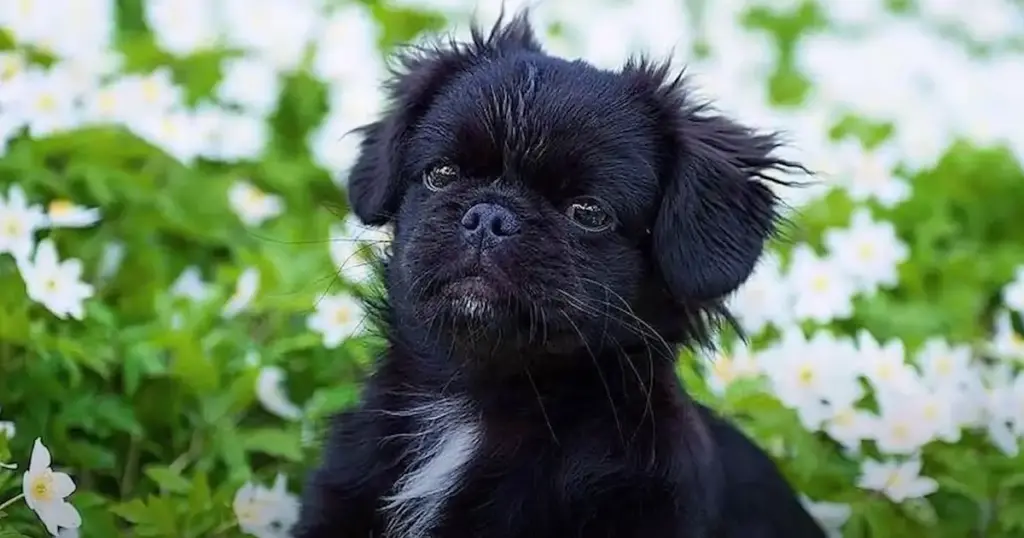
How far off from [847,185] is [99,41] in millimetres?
2136

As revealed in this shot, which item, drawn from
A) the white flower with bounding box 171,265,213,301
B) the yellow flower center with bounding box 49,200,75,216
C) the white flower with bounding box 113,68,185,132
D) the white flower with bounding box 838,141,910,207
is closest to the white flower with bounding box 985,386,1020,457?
the white flower with bounding box 838,141,910,207

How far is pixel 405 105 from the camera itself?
2.64 metres

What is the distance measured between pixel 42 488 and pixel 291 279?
1170mm

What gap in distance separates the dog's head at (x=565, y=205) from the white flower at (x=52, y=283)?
694mm

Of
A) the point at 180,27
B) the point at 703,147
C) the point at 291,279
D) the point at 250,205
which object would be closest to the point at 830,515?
the point at 703,147

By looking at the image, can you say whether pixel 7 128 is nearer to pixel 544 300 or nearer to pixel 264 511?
pixel 264 511

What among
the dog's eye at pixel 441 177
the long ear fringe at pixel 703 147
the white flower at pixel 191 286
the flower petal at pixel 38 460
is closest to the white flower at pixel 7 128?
the white flower at pixel 191 286

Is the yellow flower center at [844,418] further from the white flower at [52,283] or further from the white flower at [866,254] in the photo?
the white flower at [52,283]

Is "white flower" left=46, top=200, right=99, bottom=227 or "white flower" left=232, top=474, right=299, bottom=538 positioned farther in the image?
"white flower" left=46, top=200, right=99, bottom=227

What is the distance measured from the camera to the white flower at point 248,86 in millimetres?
4246

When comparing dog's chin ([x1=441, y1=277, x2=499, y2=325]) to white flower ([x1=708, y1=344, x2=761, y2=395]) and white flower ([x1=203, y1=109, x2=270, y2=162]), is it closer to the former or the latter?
white flower ([x1=708, y1=344, x2=761, y2=395])

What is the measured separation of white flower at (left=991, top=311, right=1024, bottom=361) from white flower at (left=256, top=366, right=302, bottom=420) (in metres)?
1.63

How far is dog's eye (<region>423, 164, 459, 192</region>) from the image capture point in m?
2.40

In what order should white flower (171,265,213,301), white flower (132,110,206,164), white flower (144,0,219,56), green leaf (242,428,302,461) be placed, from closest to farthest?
1. green leaf (242,428,302,461)
2. white flower (171,265,213,301)
3. white flower (132,110,206,164)
4. white flower (144,0,219,56)
